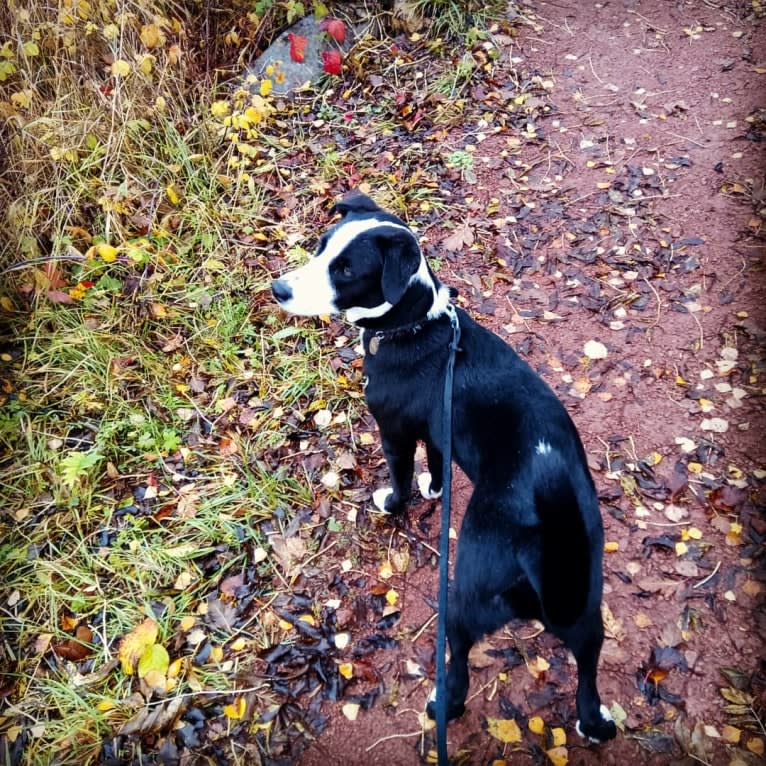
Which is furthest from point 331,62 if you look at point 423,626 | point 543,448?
point 423,626

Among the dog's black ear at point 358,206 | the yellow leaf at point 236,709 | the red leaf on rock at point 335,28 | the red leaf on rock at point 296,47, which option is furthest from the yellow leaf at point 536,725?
the red leaf on rock at point 335,28

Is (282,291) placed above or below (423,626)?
above

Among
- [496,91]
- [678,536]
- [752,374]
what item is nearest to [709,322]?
[752,374]

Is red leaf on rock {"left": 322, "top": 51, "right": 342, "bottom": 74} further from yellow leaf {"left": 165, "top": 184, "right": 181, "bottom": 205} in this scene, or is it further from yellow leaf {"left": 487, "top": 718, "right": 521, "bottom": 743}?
yellow leaf {"left": 487, "top": 718, "right": 521, "bottom": 743}

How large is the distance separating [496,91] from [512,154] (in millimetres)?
923

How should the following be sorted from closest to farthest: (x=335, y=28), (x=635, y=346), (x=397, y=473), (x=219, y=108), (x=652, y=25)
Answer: (x=397, y=473), (x=635, y=346), (x=219, y=108), (x=335, y=28), (x=652, y=25)

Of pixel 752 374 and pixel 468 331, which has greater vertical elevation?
pixel 468 331

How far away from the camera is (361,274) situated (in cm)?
236

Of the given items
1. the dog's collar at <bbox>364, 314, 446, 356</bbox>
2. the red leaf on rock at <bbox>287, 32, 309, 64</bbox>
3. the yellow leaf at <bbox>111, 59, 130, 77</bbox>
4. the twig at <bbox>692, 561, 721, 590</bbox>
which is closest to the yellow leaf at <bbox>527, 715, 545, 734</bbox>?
the twig at <bbox>692, 561, 721, 590</bbox>

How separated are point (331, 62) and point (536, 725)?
573 centimetres

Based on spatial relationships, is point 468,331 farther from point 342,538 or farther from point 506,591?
point 342,538

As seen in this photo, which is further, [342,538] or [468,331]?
[342,538]

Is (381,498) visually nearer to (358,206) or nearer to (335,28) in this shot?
(358,206)

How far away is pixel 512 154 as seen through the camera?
4.96 m
